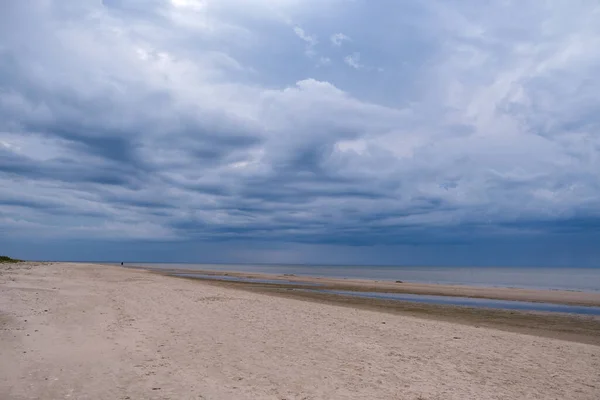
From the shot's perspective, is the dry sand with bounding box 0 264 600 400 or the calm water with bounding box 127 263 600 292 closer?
the dry sand with bounding box 0 264 600 400

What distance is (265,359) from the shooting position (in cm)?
1151

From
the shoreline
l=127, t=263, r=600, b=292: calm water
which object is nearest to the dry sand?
the shoreline

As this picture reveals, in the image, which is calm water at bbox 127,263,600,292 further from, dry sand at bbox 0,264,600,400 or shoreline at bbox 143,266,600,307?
dry sand at bbox 0,264,600,400

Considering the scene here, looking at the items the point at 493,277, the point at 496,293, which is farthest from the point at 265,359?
the point at 493,277

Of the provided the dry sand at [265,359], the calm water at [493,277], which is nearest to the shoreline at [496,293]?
the calm water at [493,277]

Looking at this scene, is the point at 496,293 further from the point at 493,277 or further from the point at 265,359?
the point at 493,277

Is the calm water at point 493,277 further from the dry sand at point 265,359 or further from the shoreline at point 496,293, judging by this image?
the dry sand at point 265,359

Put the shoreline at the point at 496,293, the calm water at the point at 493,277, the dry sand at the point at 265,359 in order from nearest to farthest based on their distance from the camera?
the dry sand at the point at 265,359 < the shoreline at the point at 496,293 < the calm water at the point at 493,277

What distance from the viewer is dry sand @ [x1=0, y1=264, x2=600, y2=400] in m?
8.95

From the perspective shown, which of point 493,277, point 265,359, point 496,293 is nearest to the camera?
point 265,359

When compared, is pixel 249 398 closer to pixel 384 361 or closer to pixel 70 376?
pixel 70 376

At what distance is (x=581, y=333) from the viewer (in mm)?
20828

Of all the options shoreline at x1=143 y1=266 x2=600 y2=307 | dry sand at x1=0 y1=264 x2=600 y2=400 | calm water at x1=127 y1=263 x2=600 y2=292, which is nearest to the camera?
dry sand at x1=0 y1=264 x2=600 y2=400

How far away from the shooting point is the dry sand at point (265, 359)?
895cm
